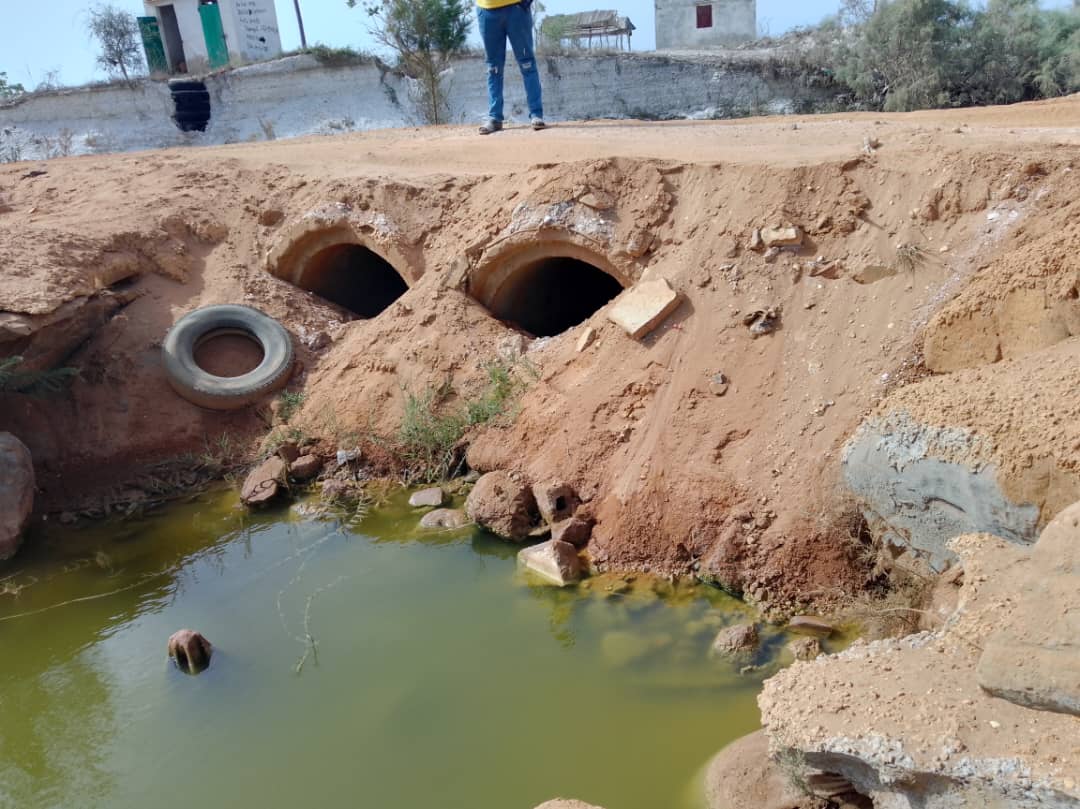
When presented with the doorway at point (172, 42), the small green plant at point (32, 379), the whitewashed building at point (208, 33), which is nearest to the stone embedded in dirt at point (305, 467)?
the small green plant at point (32, 379)

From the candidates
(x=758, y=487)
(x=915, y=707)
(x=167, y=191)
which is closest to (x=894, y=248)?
(x=758, y=487)

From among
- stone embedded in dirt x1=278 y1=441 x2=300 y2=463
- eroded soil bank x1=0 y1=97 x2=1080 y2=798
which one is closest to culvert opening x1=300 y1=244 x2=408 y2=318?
eroded soil bank x1=0 y1=97 x2=1080 y2=798

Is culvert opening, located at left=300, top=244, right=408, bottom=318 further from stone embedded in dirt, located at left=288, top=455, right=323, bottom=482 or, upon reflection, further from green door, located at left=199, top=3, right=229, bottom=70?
green door, located at left=199, top=3, right=229, bottom=70

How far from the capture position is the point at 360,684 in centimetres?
483

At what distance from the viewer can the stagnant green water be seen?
13.7 ft

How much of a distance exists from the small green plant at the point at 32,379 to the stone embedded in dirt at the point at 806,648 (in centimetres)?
652

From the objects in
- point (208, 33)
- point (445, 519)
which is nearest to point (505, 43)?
point (445, 519)

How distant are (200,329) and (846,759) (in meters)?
7.19

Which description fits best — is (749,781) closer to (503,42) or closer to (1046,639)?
(1046,639)

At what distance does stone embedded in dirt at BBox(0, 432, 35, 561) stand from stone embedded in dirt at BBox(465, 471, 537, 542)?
11.8 ft

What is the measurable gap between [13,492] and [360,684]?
3836 mm

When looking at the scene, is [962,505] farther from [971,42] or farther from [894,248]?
[971,42]

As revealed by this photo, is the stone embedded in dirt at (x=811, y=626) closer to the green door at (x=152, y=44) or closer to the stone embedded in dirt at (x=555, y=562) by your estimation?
the stone embedded in dirt at (x=555, y=562)

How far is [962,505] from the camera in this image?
443 centimetres
